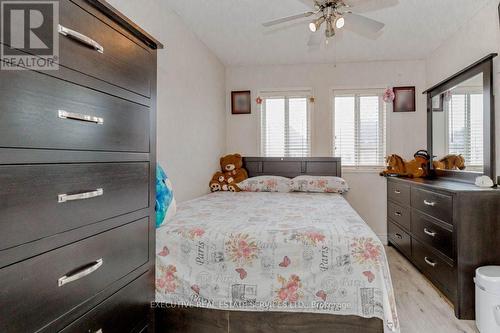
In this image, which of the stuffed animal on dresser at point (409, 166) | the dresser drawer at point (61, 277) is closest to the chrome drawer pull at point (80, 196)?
the dresser drawer at point (61, 277)

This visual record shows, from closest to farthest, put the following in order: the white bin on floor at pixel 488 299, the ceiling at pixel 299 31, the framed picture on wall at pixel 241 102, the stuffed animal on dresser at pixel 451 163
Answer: the white bin on floor at pixel 488 299, the ceiling at pixel 299 31, the stuffed animal on dresser at pixel 451 163, the framed picture on wall at pixel 241 102

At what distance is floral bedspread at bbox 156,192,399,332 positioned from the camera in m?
1.50

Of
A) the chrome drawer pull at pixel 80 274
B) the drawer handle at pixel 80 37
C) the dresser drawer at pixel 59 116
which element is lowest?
the chrome drawer pull at pixel 80 274

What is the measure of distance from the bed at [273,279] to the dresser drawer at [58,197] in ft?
2.01

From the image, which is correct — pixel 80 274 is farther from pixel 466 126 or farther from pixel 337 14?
pixel 466 126

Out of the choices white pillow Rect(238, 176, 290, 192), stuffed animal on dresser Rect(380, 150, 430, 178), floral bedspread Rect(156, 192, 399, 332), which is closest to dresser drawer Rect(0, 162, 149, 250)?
floral bedspread Rect(156, 192, 399, 332)

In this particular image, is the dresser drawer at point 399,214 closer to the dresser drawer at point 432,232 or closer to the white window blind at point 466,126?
the dresser drawer at point 432,232

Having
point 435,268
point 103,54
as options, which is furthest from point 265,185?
point 103,54

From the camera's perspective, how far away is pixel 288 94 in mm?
4281

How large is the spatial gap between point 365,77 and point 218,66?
2063 mm

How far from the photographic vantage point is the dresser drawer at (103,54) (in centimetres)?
87

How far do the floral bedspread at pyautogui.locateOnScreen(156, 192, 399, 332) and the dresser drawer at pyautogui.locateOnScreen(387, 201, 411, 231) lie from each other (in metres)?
1.78

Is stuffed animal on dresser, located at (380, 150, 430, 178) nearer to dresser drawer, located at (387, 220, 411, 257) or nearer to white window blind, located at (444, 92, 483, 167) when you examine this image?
white window blind, located at (444, 92, 483, 167)

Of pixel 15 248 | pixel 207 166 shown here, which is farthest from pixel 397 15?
pixel 15 248
